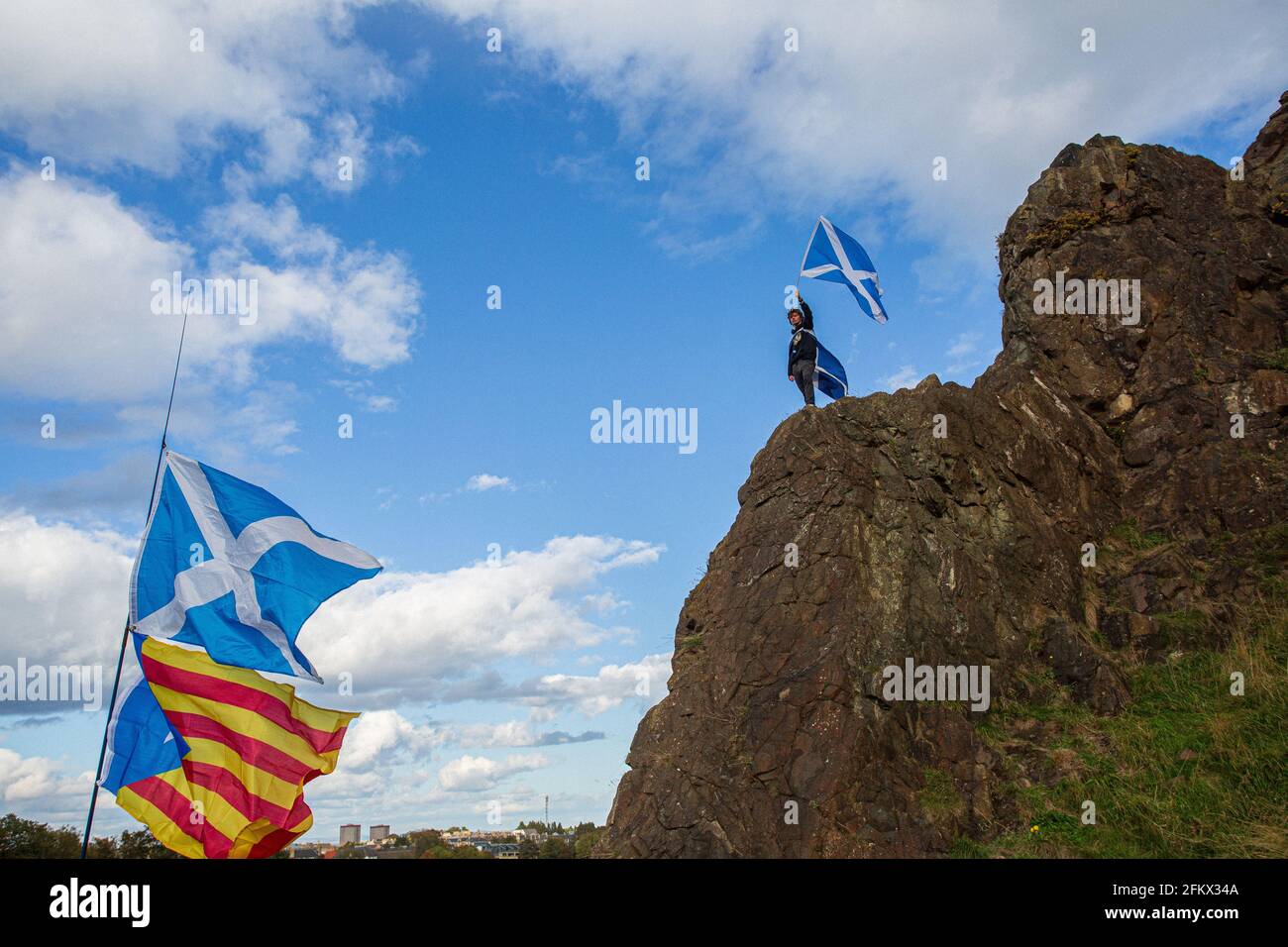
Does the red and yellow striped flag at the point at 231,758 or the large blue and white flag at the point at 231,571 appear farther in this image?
the large blue and white flag at the point at 231,571

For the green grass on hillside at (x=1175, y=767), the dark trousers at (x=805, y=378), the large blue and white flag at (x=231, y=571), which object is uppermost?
the dark trousers at (x=805, y=378)

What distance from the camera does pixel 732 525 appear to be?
65.1ft

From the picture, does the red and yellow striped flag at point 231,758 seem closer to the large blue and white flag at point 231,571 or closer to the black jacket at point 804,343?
the large blue and white flag at point 231,571

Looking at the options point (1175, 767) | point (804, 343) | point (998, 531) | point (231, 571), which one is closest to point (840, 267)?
point (804, 343)

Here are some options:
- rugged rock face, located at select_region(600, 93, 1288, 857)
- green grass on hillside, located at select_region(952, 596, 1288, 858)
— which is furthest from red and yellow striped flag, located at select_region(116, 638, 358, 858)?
green grass on hillside, located at select_region(952, 596, 1288, 858)

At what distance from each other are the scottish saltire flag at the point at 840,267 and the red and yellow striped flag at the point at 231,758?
15100 mm

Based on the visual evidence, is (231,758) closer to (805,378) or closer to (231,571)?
(231,571)

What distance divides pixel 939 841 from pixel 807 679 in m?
3.25

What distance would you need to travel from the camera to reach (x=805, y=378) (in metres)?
21.7

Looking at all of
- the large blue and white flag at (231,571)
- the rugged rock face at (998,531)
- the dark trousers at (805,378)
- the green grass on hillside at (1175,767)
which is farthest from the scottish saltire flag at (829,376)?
the large blue and white flag at (231,571)

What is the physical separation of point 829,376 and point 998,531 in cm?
540

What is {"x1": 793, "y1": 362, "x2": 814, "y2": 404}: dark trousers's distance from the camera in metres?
21.6

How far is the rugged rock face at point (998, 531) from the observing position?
15359 millimetres
